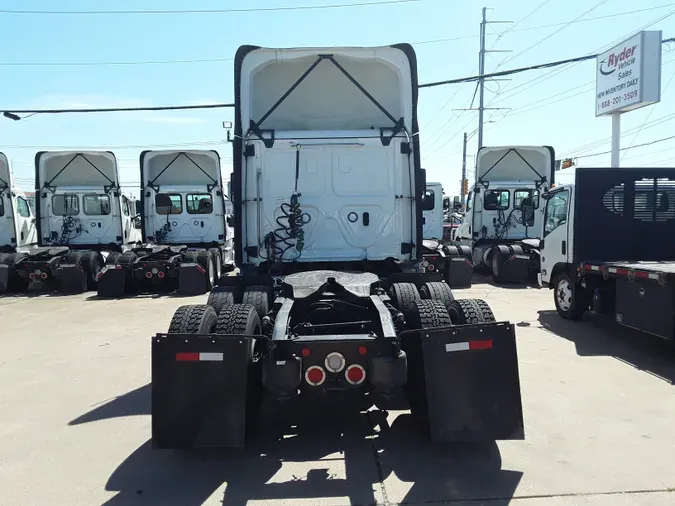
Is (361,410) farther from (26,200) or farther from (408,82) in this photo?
(26,200)

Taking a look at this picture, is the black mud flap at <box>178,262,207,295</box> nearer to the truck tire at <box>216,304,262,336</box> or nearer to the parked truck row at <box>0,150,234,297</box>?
the parked truck row at <box>0,150,234,297</box>

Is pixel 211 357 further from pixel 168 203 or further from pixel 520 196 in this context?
pixel 520 196

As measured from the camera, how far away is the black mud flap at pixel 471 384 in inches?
154

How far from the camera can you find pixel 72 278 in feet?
46.0

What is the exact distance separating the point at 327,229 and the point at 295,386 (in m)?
3.16

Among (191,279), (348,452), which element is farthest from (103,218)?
(348,452)

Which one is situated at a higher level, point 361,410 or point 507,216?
point 507,216

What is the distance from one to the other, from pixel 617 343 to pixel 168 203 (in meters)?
12.2

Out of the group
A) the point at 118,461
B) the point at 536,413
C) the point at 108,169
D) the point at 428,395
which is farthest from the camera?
the point at 108,169

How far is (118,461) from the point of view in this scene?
166 inches

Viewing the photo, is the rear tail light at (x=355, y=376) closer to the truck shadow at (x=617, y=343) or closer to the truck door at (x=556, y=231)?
the truck shadow at (x=617, y=343)

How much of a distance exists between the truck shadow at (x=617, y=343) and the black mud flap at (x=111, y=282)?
9.41m

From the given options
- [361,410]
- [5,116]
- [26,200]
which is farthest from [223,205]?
[361,410]

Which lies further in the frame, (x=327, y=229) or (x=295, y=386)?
(x=327, y=229)
